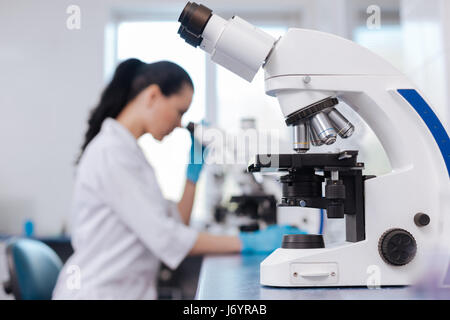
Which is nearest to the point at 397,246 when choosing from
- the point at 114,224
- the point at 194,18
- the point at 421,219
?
the point at 421,219

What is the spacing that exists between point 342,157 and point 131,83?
56 cm

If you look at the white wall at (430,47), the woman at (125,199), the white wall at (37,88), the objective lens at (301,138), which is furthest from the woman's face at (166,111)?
the white wall at (430,47)

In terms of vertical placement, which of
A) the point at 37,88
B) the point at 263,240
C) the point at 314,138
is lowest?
the point at 263,240

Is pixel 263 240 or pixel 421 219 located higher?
pixel 421 219

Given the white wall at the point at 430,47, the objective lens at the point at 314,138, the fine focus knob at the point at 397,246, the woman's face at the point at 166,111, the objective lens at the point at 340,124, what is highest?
the white wall at the point at 430,47

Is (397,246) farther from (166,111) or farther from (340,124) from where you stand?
(166,111)

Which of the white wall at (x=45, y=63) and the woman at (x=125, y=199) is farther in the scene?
the woman at (x=125, y=199)

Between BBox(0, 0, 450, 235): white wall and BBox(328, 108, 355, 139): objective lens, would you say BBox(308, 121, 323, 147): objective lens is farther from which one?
BBox(0, 0, 450, 235): white wall

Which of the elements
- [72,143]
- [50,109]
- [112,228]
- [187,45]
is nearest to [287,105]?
[187,45]

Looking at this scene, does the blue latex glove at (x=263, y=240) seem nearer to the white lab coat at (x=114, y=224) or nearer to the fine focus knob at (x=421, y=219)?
the white lab coat at (x=114, y=224)

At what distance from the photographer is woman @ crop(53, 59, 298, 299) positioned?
906mm

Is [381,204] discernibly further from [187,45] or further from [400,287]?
[187,45]

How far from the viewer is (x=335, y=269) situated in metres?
0.60

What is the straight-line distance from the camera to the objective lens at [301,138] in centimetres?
61
